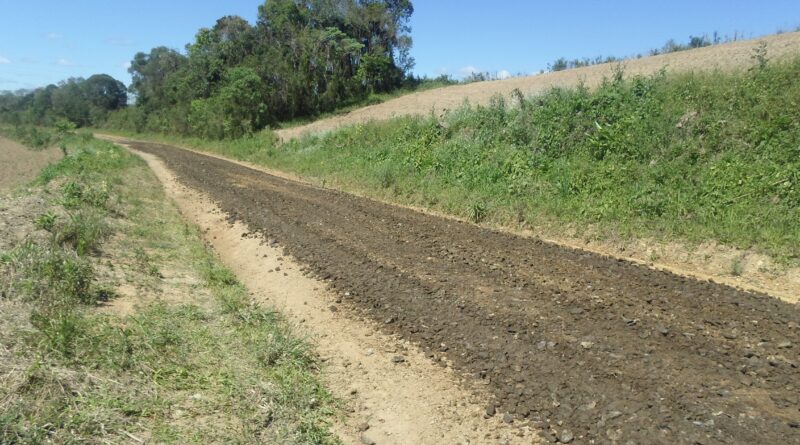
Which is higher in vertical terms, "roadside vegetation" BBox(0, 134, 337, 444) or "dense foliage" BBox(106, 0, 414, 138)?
"dense foliage" BBox(106, 0, 414, 138)

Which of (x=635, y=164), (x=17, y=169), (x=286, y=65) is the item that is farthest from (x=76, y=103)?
(x=635, y=164)

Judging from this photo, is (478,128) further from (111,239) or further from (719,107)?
(111,239)

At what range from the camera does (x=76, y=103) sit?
85438 millimetres

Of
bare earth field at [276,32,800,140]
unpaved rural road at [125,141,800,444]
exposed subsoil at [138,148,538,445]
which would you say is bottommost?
exposed subsoil at [138,148,538,445]

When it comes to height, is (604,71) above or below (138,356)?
above

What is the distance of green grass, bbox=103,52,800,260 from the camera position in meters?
8.25

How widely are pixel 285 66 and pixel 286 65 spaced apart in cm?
12

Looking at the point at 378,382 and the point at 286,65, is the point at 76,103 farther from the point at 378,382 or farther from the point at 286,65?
the point at 378,382

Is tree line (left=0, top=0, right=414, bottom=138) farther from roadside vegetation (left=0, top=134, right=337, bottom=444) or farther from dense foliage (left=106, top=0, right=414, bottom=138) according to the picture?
roadside vegetation (left=0, top=134, right=337, bottom=444)

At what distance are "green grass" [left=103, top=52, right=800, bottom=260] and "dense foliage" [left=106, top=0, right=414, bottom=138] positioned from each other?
2205 cm

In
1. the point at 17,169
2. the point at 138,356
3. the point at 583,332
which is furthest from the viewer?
the point at 17,169

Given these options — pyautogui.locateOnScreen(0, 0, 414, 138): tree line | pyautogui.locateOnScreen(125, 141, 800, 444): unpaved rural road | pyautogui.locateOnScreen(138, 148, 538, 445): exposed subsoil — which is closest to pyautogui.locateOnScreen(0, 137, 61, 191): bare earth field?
pyautogui.locateOnScreen(0, 0, 414, 138): tree line

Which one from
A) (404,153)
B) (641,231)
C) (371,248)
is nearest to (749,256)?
(641,231)

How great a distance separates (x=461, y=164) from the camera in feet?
47.6
